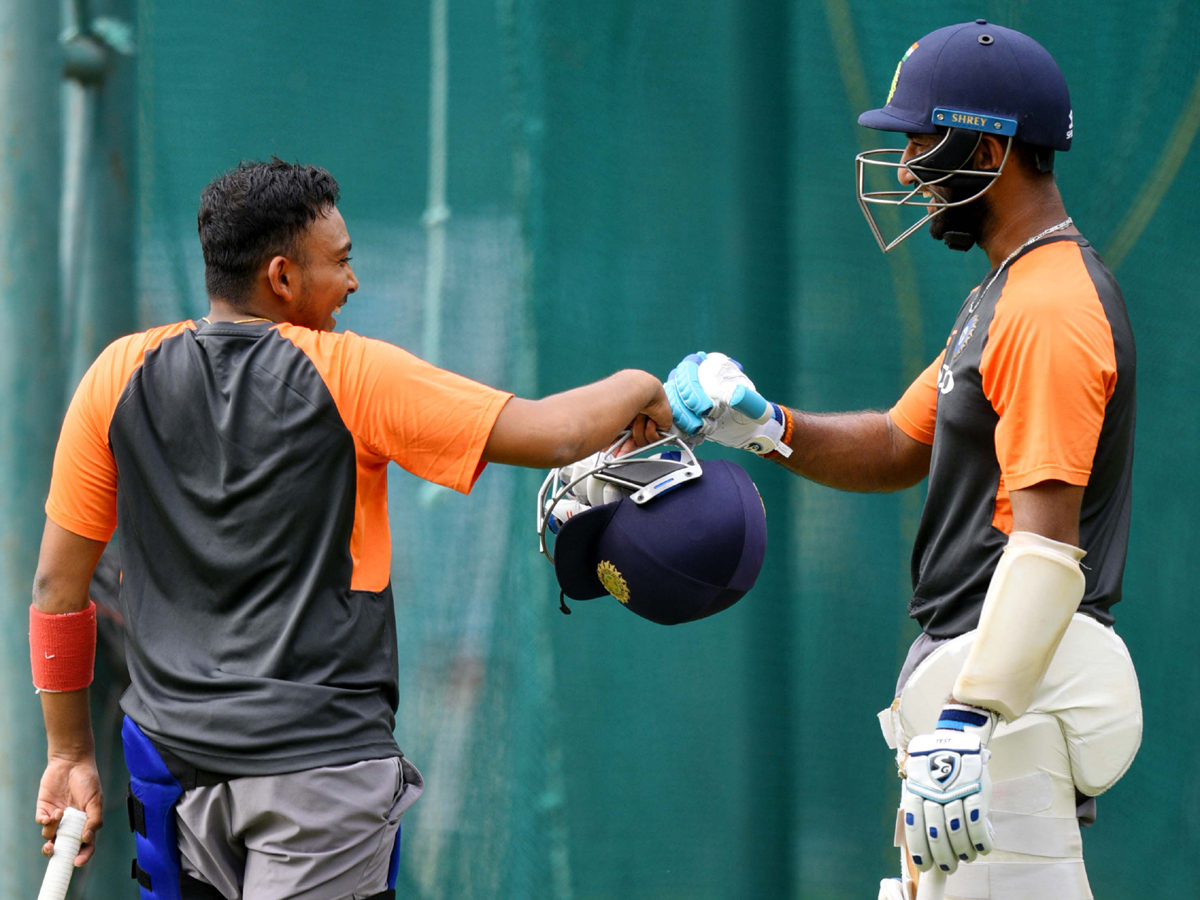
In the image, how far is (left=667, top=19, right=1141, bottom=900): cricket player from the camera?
6.93 ft

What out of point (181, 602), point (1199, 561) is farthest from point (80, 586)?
point (1199, 561)

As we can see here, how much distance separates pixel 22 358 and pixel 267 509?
4.45ft

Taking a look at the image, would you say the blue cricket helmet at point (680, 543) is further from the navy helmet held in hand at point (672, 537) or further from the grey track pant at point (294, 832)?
the grey track pant at point (294, 832)

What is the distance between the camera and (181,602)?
2.13 m

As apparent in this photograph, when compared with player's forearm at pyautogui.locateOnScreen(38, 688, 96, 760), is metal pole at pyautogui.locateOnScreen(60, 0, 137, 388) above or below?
above

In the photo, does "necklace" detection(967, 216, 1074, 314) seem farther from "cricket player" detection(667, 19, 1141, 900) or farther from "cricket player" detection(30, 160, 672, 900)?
"cricket player" detection(30, 160, 672, 900)

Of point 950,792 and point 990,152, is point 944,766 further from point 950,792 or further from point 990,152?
point 990,152

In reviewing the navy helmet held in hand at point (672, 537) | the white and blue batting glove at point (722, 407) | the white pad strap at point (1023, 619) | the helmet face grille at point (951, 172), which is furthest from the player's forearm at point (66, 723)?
the helmet face grille at point (951, 172)

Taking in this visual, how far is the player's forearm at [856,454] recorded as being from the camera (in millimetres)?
2924

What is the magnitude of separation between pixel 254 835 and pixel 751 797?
171cm

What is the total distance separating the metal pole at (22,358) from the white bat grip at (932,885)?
6.89 feet

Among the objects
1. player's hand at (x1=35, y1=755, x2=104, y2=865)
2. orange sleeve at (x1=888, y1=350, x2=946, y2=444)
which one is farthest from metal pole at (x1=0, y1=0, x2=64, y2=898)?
orange sleeve at (x1=888, y1=350, x2=946, y2=444)

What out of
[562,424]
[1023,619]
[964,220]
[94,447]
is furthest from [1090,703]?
[94,447]

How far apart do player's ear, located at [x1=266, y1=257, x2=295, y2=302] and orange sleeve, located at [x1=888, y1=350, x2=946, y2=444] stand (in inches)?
55.8
